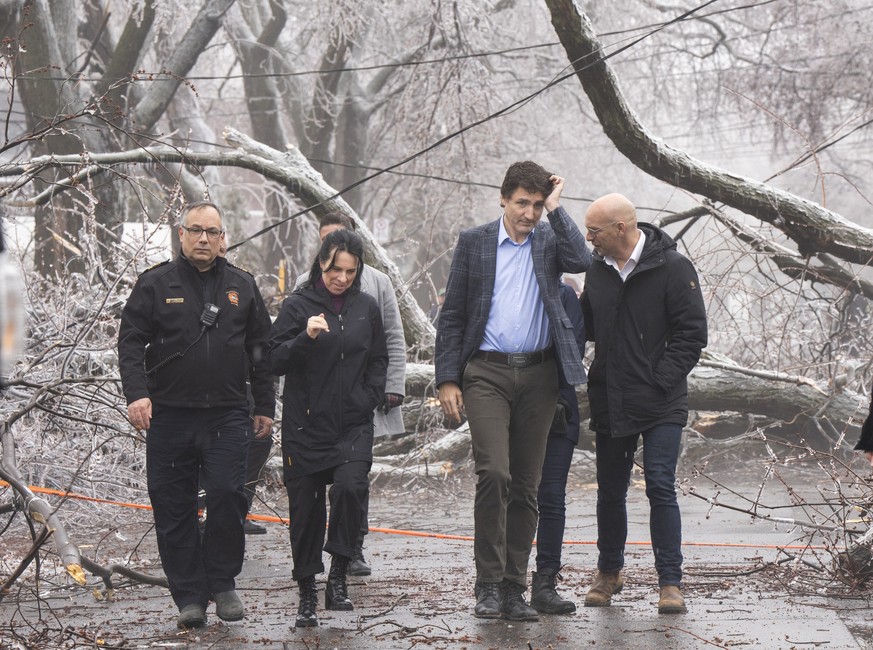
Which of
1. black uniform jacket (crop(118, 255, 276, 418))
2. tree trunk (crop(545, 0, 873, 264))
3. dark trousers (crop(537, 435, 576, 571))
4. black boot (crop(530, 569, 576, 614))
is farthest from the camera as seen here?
tree trunk (crop(545, 0, 873, 264))

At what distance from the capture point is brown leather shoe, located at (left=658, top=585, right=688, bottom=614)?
5.20 metres

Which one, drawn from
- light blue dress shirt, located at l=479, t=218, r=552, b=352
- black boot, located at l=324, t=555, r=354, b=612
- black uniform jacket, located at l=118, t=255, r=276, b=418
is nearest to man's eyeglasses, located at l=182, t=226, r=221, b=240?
black uniform jacket, located at l=118, t=255, r=276, b=418

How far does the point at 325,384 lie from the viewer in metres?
5.47

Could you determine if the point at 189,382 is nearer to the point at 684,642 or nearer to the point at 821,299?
the point at 684,642

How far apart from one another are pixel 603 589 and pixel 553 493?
47cm

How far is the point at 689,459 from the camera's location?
12.2 meters

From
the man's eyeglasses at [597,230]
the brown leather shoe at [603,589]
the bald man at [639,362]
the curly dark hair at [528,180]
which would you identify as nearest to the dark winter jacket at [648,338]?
the bald man at [639,362]

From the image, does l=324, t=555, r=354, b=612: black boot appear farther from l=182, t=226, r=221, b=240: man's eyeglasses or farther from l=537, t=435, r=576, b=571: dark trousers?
l=182, t=226, r=221, b=240: man's eyeglasses

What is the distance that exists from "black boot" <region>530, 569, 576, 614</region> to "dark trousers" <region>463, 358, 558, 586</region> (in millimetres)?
146

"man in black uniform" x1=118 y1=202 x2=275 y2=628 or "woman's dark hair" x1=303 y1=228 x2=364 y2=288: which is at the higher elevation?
"woman's dark hair" x1=303 y1=228 x2=364 y2=288

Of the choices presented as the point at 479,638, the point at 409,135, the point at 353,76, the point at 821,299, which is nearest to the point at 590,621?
the point at 479,638

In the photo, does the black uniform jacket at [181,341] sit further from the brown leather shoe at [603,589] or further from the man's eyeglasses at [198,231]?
the brown leather shoe at [603,589]

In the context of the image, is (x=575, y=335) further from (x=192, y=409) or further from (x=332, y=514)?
(x=192, y=409)

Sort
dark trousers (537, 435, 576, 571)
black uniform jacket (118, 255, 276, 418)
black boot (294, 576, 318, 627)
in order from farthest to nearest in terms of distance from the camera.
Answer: dark trousers (537, 435, 576, 571) → black uniform jacket (118, 255, 276, 418) → black boot (294, 576, 318, 627)
